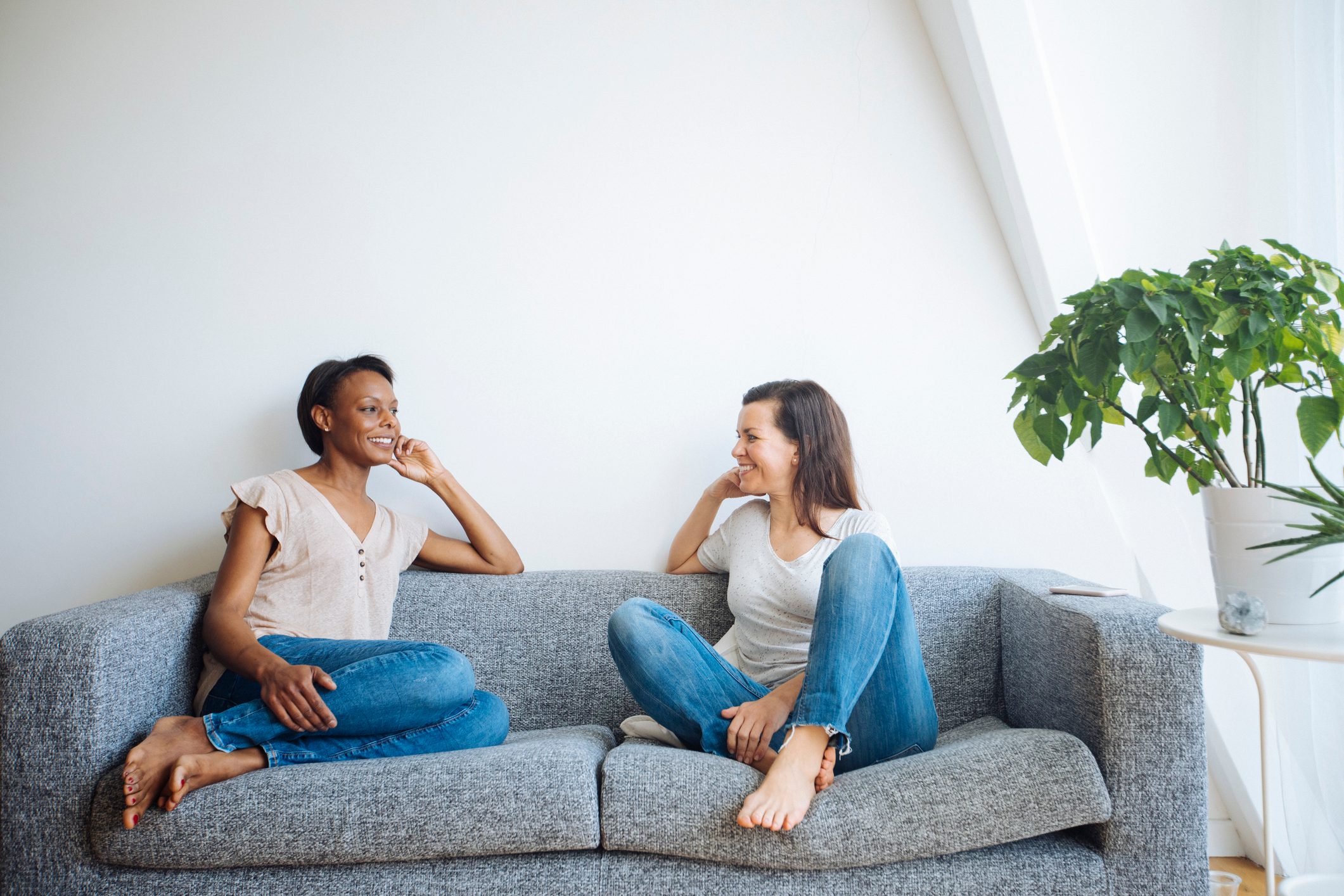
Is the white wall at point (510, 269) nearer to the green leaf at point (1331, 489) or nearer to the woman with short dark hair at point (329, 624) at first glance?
the woman with short dark hair at point (329, 624)

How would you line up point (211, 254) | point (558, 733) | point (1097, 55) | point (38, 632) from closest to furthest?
point (38, 632), point (558, 733), point (1097, 55), point (211, 254)

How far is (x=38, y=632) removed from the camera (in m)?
1.34

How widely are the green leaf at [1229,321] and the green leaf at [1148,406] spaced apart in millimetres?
133

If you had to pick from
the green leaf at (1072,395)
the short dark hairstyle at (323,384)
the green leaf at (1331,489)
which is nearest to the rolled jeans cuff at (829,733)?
the green leaf at (1072,395)

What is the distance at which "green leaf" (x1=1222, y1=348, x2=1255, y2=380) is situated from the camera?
1.19m

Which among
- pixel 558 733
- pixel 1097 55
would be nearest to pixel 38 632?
pixel 558 733

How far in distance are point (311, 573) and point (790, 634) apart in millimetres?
969

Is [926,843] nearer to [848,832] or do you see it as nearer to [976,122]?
[848,832]

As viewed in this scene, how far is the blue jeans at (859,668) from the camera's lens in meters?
1.36

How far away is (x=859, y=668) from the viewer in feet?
4.38

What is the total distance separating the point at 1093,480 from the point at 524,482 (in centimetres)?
140

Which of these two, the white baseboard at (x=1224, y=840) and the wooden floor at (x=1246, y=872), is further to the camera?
the white baseboard at (x=1224, y=840)

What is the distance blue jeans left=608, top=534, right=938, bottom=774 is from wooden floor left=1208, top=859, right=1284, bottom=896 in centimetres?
86

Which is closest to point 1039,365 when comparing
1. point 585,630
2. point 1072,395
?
point 1072,395
